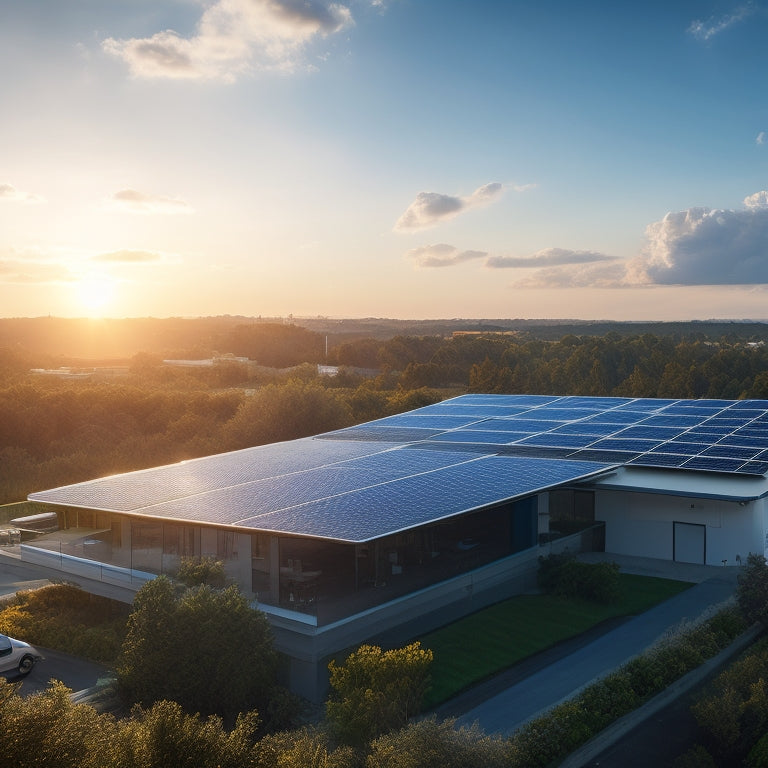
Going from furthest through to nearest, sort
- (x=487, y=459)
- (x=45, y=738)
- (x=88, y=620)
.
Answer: (x=487, y=459) → (x=88, y=620) → (x=45, y=738)

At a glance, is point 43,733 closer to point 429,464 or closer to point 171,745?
point 171,745

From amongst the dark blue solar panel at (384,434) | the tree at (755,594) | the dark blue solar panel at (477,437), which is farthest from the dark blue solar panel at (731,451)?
the dark blue solar panel at (384,434)

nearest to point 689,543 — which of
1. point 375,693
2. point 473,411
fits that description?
point 375,693

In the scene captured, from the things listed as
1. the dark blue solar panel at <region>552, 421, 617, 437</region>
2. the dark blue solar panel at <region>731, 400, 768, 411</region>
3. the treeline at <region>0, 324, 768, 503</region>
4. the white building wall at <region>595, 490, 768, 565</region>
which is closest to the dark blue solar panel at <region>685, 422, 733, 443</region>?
the dark blue solar panel at <region>552, 421, 617, 437</region>

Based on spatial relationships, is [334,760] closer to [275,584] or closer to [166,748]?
[166,748]

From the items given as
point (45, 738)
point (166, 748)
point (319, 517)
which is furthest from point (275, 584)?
point (45, 738)

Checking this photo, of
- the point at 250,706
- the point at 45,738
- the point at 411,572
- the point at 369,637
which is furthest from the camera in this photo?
the point at 411,572
